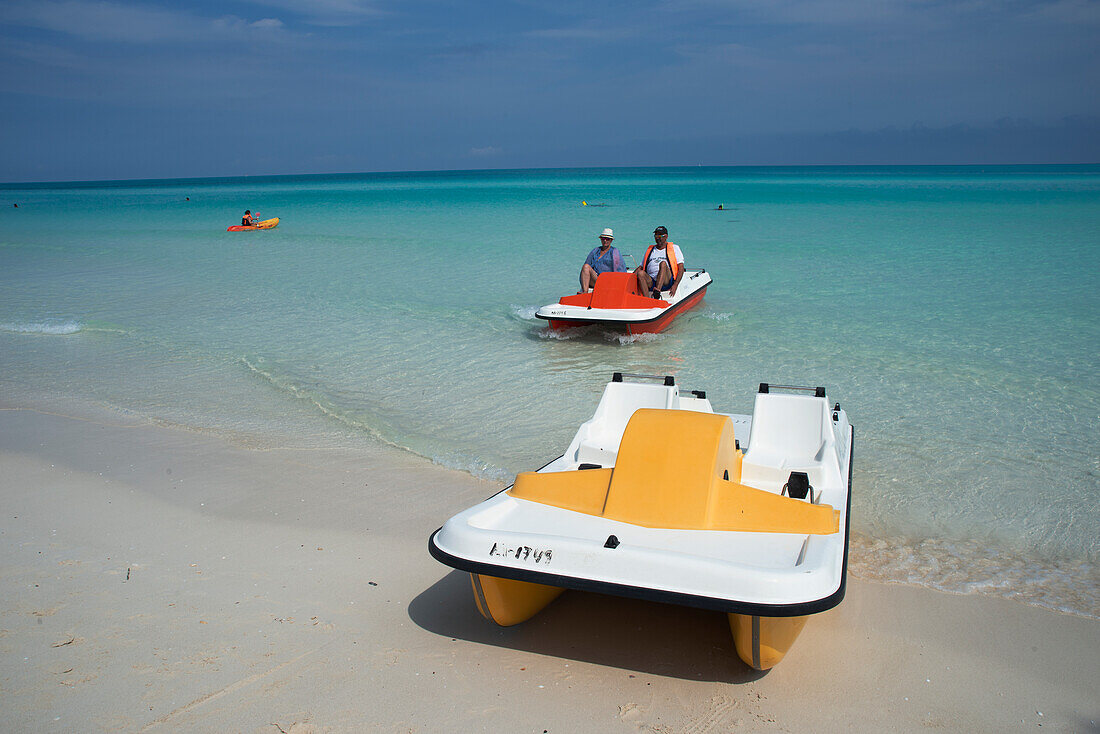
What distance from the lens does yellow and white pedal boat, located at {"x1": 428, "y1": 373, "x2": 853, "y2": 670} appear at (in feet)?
9.53

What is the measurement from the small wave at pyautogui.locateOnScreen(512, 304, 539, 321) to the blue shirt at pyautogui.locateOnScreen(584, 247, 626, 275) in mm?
1287

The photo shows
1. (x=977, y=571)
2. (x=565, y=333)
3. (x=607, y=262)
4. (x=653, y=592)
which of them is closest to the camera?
(x=653, y=592)

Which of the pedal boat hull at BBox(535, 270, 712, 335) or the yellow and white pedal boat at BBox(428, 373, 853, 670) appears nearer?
the yellow and white pedal boat at BBox(428, 373, 853, 670)

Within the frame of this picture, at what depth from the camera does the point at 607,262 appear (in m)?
10.7

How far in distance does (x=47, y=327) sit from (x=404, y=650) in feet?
34.1

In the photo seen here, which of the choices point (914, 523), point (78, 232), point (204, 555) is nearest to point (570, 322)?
point (914, 523)

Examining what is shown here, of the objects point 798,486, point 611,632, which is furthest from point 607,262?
point 611,632

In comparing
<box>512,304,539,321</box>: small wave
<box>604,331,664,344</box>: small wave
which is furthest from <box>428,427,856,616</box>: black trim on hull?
<box>512,304,539,321</box>: small wave

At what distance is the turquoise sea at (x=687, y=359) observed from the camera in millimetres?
5152

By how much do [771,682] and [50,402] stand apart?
7201 mm

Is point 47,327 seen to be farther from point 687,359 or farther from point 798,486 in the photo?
point 798,486

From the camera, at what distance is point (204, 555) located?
4.29 m

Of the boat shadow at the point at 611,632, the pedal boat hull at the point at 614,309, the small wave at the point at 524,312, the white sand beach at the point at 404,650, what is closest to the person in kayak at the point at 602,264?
the pedal boat hull at the point at 614,309

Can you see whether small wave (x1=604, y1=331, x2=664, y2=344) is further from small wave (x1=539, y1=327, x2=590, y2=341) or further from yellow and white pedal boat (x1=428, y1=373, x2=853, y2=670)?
yellow and white pedal boat (x1=428, y1=373, x2=853, y2=670)
